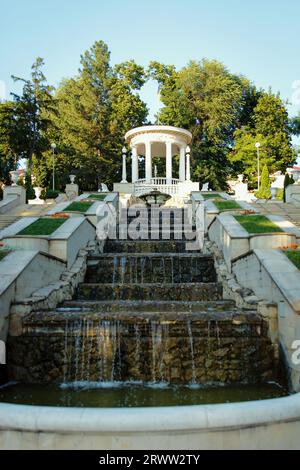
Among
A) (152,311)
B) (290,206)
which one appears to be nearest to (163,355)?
(152,311)

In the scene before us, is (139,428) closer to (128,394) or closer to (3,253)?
(128,394)

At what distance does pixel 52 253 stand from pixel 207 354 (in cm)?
481

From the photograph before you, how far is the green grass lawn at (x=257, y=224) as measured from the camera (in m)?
10.3

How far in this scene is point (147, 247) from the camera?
12.7 meters

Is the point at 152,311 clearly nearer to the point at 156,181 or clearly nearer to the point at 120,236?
the point at 120,236

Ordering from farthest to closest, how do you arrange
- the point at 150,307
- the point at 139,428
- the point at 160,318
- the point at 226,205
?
1. the point at 226,205
2. the point at 150,307
3. the point at 160,318
4. the point at 139,428

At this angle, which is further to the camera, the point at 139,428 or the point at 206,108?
the point at 206,108

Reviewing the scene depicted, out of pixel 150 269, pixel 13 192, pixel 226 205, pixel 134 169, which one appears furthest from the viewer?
pixel 134 169

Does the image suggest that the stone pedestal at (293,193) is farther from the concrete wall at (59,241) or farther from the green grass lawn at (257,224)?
the concrete wall at (59,241)

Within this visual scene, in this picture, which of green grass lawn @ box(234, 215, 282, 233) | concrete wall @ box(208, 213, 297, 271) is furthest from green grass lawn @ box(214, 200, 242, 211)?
concrete wall @ box(208, 213, 297, 271)

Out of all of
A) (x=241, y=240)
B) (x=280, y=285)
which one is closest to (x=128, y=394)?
(x=280, y=285)

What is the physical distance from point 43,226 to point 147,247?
3119 millimetres

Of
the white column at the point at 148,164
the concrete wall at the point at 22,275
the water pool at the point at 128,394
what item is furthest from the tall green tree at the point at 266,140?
the water pool at the point at 128,394

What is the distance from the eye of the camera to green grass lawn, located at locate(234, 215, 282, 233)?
10341mm
